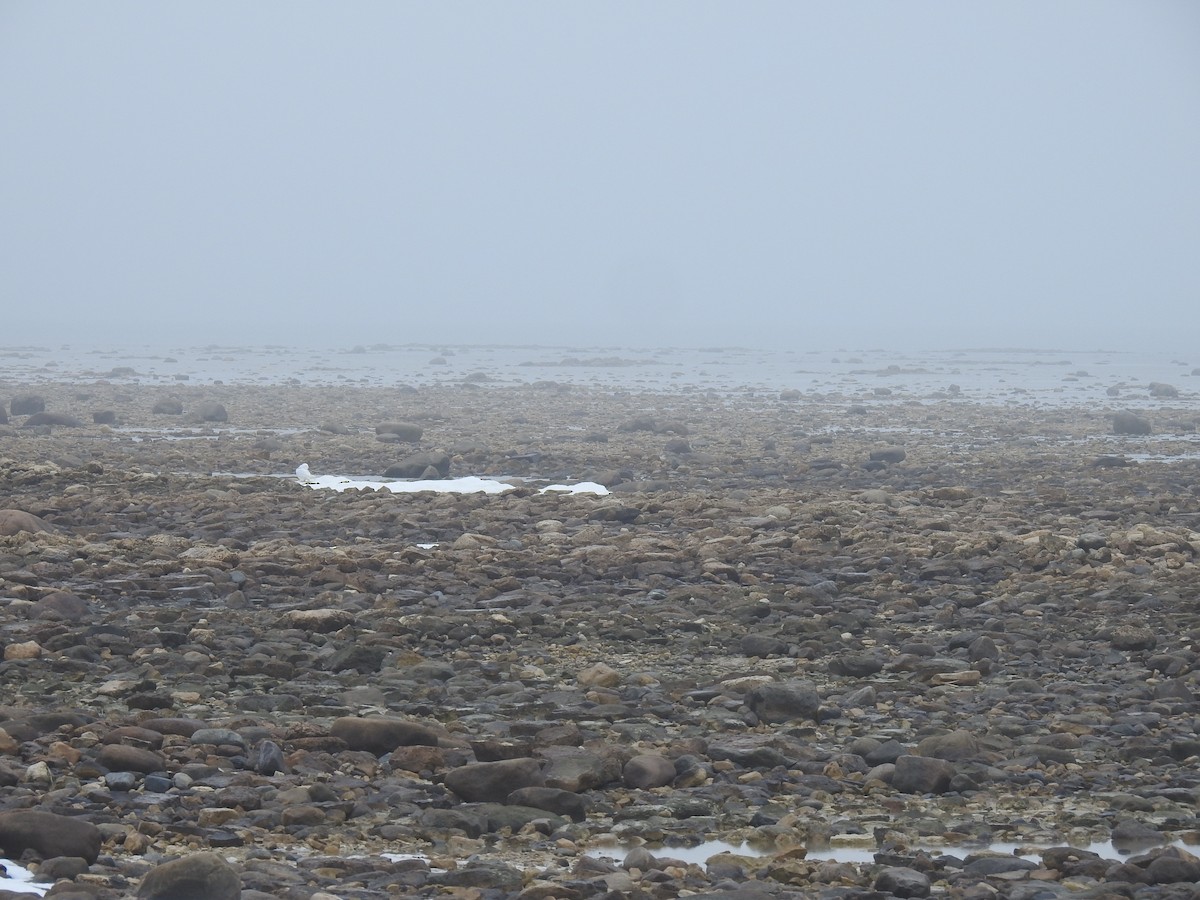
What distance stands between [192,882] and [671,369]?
60.6 metres

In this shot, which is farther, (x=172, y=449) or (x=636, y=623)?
(x=172, y=449)

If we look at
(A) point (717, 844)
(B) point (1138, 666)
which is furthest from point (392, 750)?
(B) point (1138, 666)

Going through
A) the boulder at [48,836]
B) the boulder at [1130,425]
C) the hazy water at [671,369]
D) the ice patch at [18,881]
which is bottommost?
the hazy water at [671,369]

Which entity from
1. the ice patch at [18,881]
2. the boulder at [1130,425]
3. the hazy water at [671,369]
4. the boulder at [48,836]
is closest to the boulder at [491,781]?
the boulder at [48,836]

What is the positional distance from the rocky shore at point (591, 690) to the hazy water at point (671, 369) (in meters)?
29.7

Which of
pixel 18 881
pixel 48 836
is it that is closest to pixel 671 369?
pixel 48 836

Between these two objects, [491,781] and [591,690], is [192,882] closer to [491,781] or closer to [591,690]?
[491,781]

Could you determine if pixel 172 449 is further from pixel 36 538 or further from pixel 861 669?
pixel 861 669

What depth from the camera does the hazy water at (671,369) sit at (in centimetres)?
4897

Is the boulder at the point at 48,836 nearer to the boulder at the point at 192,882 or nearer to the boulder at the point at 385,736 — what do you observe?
the boulder at the point at 192,882

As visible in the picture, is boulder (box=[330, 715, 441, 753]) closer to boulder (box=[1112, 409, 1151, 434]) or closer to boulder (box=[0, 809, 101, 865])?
boulder (box=[0, 809, 101, 865])

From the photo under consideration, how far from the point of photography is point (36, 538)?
1291cm

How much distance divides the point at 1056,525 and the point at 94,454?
47.2ft

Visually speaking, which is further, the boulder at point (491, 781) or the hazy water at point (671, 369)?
the hazy water at point (671, 369)
